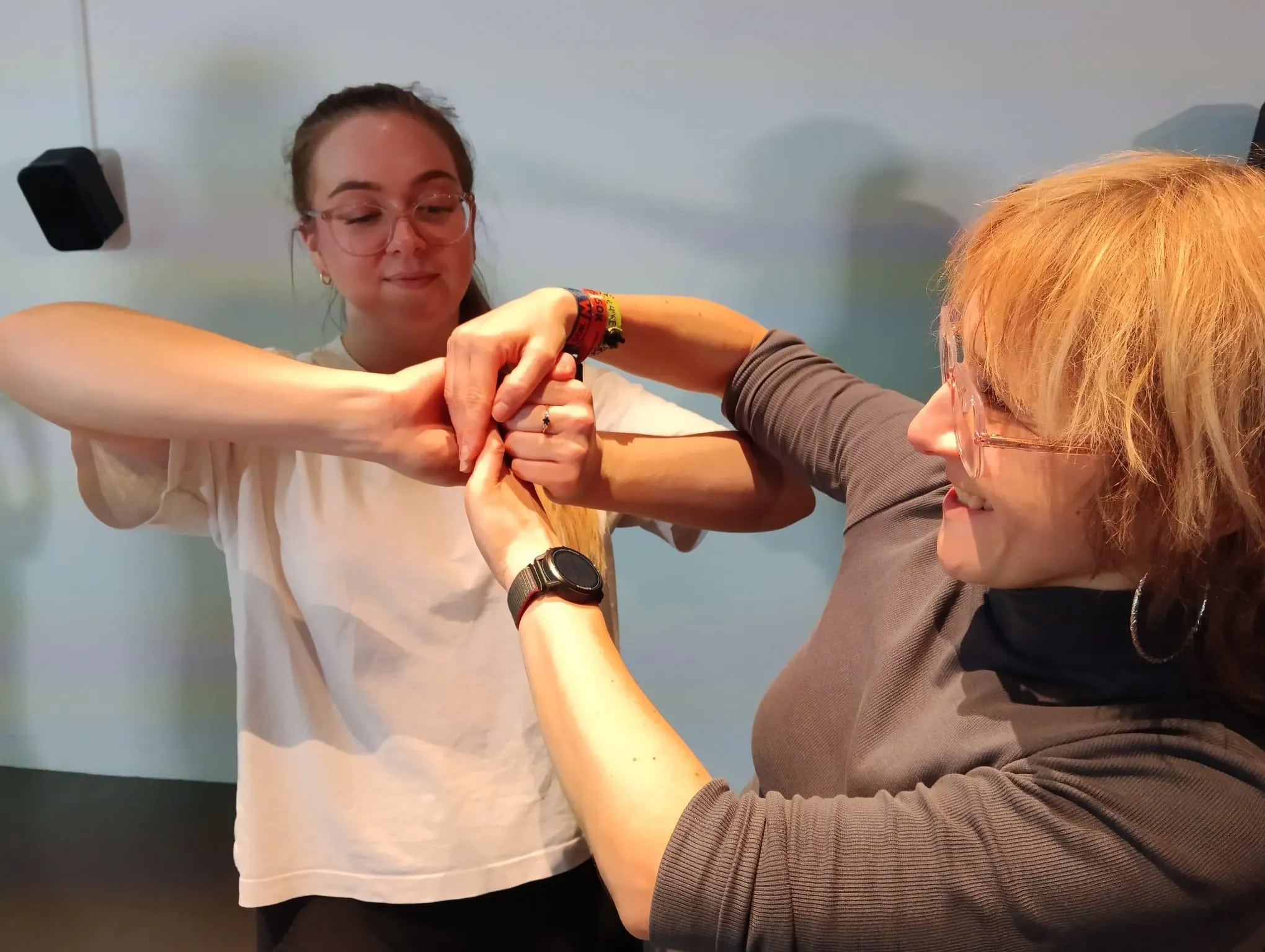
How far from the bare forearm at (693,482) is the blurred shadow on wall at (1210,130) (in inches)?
40.3

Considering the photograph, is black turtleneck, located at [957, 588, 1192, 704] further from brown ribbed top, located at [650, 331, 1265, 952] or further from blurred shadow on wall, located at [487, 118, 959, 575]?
blurred shadow on wall, located at [487, 118, 959, 575]

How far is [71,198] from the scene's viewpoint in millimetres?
1874

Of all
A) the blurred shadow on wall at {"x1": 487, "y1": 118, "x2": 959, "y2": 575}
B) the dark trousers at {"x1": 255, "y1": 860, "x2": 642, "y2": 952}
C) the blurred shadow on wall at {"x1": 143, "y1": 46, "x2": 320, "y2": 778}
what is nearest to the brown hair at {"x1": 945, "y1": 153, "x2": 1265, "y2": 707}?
the dark trousers at {"x1": 255, "y1": 860, "x2": 642, "y2": 952}

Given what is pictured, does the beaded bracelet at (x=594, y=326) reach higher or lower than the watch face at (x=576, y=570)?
→ higher

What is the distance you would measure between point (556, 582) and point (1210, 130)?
1.52 meters

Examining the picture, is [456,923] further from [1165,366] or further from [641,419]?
[1165,366]

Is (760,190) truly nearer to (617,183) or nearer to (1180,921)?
(617,183)

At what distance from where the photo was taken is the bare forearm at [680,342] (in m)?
1.18

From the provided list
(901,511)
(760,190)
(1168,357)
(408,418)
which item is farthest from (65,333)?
(760,190)

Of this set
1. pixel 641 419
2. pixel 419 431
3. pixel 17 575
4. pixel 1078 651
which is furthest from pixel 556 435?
pixel 17 575

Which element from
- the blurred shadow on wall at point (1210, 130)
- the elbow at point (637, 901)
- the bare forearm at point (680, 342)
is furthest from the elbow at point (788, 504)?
the blurred shadow on wall at point (1210, 130)

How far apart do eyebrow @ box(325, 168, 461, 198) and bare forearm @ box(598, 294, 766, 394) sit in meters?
0.34

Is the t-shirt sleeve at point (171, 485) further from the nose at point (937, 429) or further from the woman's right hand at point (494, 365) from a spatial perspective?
the nose at point (937, 429)

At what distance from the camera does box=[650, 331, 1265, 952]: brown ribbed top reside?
0.62 m
